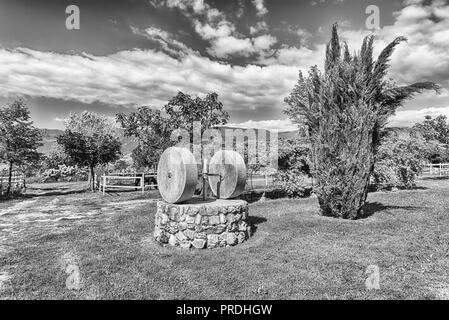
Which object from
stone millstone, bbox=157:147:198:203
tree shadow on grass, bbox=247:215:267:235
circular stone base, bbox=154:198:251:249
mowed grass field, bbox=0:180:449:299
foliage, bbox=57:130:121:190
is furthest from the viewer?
foliage, bbox=57:130:121:190

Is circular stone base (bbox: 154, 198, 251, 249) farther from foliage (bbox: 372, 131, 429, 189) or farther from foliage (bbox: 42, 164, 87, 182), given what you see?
foliage (bbox: 42, 164, 87, 182)

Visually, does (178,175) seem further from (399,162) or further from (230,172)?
(399,162)

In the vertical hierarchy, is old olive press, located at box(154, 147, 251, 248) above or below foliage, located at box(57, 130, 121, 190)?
below

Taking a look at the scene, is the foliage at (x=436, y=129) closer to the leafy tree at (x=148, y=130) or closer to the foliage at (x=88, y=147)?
the leafy tree at (x=148, y=130)

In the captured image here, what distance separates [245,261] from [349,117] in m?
7.00

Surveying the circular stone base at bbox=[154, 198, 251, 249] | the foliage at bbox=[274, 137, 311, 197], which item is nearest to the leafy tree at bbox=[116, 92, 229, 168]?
the foliage at bbox=[274, 137, 311, 197]

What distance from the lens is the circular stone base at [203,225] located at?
7676 mm

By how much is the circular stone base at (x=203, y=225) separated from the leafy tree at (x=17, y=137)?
16.7 metres

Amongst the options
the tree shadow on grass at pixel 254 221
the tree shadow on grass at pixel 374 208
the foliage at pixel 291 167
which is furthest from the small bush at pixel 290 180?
the tree shadow on grass at pixel 254 221

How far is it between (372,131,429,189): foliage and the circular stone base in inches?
613

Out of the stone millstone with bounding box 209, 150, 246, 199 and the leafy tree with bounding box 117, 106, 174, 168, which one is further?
the leafy tree with bounding box 117, 106, 174, 168

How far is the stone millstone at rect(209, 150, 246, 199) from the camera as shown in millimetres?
9414

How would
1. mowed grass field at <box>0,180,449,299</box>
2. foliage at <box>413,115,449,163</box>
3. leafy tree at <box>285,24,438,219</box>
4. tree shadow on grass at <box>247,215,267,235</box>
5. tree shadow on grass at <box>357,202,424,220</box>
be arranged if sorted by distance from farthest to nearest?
foliage at <box>413,115,449,163</box>
tree shadow on grass at <box>357,202,424,220</box>
leafy tree at <box>285,24,438,219</box>
tree shadow on grass at <box>247,215,267,235</box>
mowed grass field at <box>0,180,449,299</box>
